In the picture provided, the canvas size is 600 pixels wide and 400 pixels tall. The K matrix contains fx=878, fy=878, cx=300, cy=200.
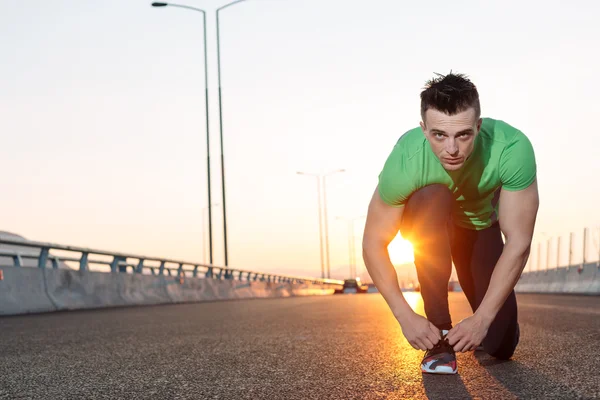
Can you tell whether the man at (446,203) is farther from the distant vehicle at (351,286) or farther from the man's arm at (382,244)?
the distant vehicle at (351,286)

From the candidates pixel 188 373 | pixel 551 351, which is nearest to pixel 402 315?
pixel 188 373

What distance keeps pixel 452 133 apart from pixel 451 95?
6.7 inches

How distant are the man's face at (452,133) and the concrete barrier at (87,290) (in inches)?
416

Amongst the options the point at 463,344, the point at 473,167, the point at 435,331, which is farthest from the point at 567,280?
the point at 463,344

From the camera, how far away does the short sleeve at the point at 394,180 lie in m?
4.37

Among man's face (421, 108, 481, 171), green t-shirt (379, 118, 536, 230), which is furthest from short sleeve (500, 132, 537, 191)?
man's face (421, 108, 481, 171)

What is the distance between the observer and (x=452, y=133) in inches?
157

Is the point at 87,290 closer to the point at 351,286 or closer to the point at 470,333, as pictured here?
the point at 470,333

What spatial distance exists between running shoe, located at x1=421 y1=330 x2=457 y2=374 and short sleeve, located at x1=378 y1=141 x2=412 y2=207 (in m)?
0.78

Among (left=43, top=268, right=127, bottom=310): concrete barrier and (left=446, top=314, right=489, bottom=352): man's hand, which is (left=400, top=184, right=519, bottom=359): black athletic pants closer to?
(left=446, top=314, right=489, bottom=352): man's hand

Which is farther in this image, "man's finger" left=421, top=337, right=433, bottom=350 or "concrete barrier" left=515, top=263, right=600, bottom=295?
"concrete barrier" left=515, top=263, right=600, bottom=295

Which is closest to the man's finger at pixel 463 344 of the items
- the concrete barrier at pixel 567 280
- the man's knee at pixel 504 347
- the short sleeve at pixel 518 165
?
the short sleeve at pixel 518 165

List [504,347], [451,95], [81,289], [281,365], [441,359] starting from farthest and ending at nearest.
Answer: [81,289] → [281,365] → [504,347] → [441,359] → [451,95]

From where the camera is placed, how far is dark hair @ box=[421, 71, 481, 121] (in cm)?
396
